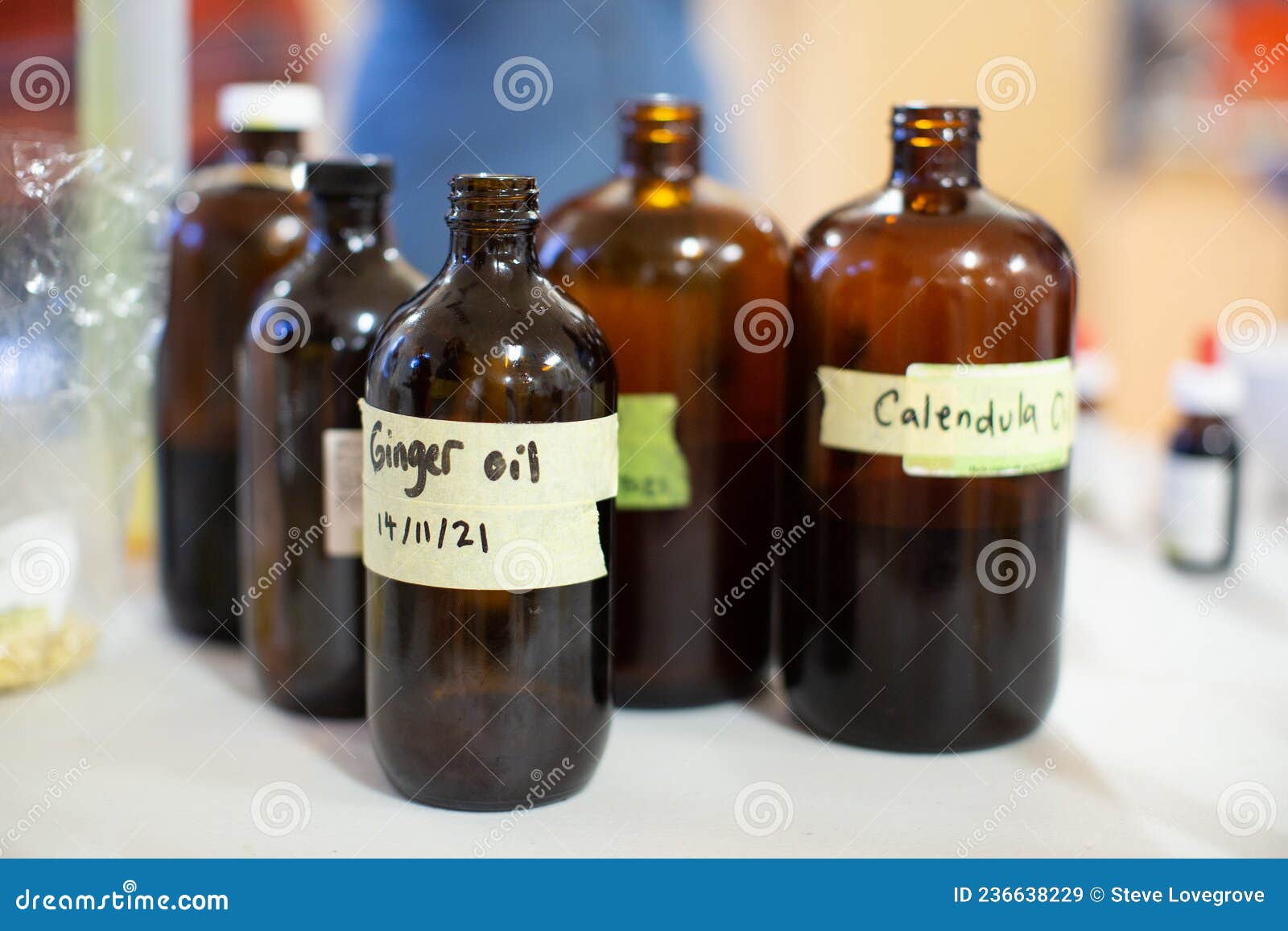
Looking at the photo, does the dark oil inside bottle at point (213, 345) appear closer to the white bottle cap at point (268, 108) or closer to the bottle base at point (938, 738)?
the white bottle cap at point (268, 108)

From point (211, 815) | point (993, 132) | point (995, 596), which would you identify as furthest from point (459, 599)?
point (993, 132)

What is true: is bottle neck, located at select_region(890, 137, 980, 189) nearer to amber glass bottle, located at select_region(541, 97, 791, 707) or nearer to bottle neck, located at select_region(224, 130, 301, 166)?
amber glass bottle, located at select_region(541, 97, 791, 707)

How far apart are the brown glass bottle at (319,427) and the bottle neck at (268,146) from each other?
0.50 feet

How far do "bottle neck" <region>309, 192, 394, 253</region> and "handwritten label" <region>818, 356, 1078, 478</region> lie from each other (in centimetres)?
32

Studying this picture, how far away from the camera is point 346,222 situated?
3.04 ft

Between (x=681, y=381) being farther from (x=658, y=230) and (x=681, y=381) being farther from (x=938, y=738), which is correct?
(x=938, y=738)

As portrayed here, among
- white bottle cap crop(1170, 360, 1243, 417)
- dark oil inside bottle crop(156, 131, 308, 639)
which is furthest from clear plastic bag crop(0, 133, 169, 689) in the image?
white bottle cap crop(1170, 360, 1243, 417)

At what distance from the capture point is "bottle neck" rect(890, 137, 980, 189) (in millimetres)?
894

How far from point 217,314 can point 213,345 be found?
0.08ft

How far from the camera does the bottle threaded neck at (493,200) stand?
2.58ft

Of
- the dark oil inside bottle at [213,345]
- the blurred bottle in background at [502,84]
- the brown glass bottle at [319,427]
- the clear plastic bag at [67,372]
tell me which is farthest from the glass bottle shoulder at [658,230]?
the blurred bottle in background at [502,84]

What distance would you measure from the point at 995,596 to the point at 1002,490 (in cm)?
7
